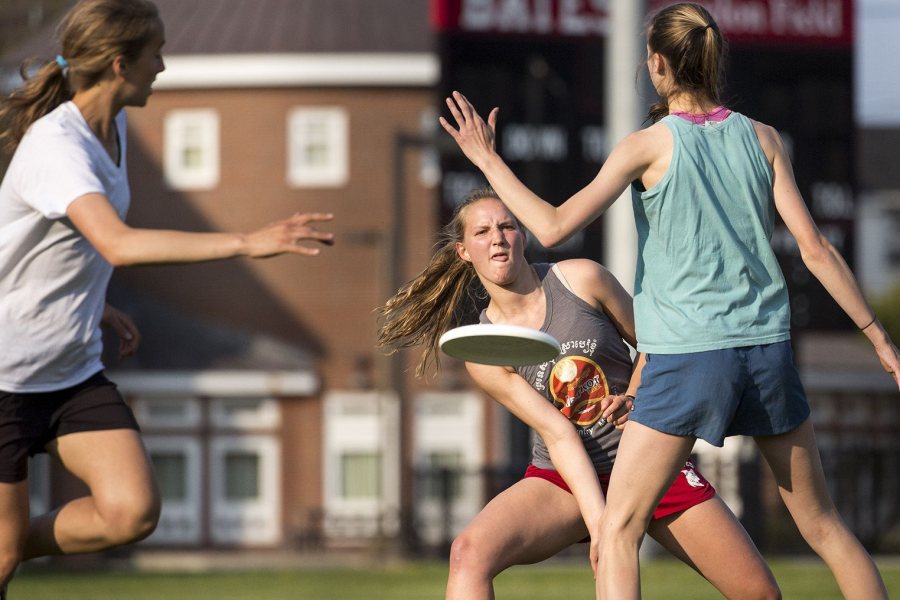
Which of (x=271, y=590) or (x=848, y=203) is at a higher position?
(x=848, y=203)

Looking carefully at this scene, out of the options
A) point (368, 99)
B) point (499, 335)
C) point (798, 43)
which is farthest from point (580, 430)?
point (368, 99)

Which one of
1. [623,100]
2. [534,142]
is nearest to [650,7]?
[534,142]

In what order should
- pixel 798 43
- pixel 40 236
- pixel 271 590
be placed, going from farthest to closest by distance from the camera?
pixel 798 43
pixel 271 590
pixel 40 236

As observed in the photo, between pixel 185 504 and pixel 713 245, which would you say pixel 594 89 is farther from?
pixel 185 504

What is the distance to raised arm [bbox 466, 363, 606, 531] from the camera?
5336 mm

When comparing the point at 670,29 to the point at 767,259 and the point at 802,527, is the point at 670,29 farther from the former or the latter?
the point at 802,527

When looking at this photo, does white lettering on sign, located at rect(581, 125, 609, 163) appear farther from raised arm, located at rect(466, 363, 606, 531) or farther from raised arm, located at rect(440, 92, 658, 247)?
raised arm, located at rect(440, 92, 658, 247)

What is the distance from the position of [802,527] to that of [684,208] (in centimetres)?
117

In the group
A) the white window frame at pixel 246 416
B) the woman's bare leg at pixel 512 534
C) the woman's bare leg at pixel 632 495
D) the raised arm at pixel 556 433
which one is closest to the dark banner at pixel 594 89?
the raised arm at pixel 556 433

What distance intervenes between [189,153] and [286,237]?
32913 mm

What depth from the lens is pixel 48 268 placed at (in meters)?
5.47

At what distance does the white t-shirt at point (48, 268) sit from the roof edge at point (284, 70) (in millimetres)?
30933

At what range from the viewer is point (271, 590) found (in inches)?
565

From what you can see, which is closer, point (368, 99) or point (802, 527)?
point (802, 527)
